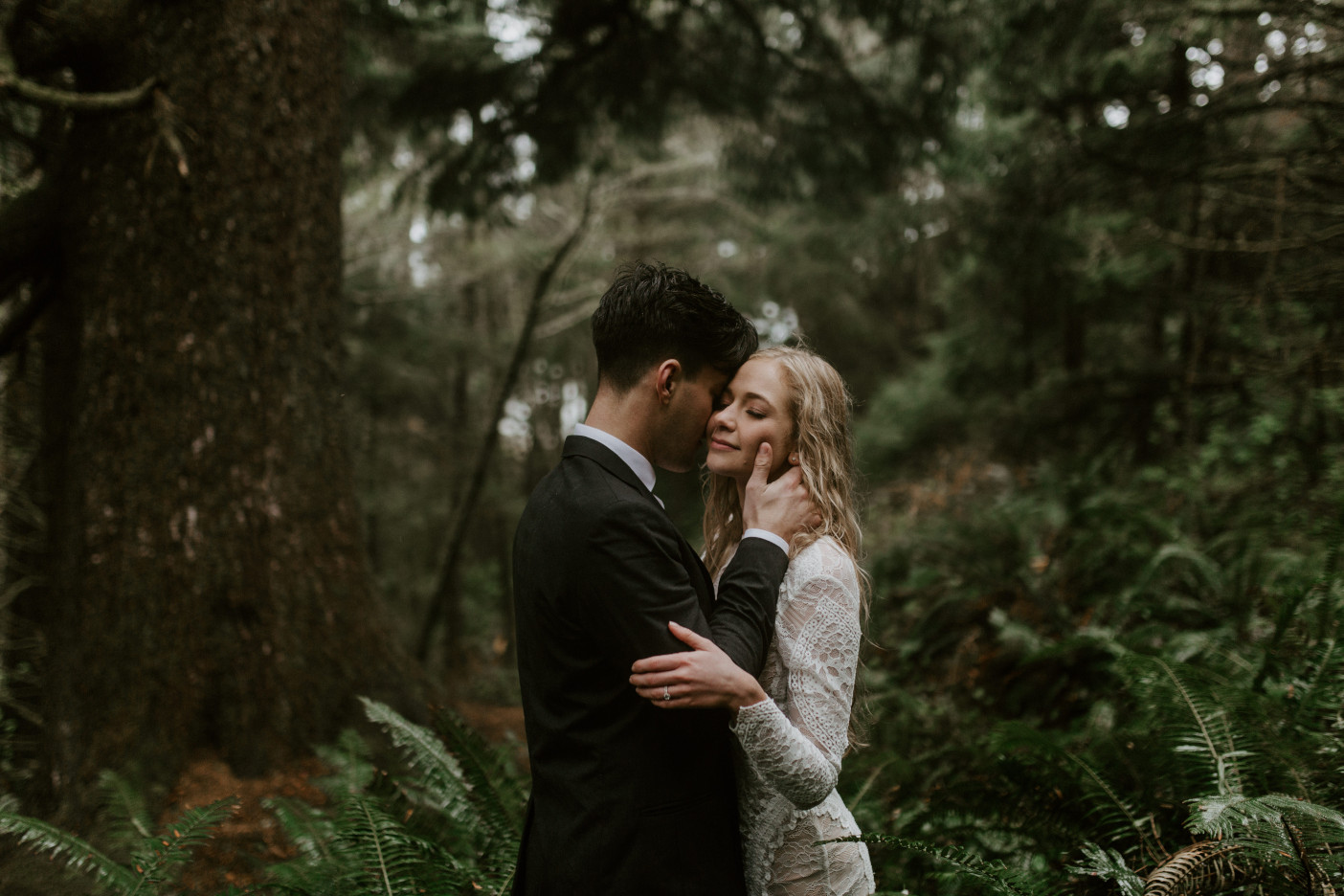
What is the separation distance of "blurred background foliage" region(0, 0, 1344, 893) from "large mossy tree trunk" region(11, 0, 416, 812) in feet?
6.72

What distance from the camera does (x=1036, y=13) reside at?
255 inches

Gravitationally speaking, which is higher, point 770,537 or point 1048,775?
point 770,537

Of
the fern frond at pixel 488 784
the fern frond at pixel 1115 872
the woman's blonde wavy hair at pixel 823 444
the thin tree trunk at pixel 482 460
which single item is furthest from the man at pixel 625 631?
the thin tree trunk at pixel 482 460

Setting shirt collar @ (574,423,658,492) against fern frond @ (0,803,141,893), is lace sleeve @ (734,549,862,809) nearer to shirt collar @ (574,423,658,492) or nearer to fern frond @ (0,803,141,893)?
shirt collar @ (574,423,658,492)

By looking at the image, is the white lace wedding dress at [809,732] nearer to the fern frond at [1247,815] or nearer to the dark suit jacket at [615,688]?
the dark suit jacket at [615,688]

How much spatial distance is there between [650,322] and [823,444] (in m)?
0.72

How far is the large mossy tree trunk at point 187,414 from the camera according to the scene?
373 cm

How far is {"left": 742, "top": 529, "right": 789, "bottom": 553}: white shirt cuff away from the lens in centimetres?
225

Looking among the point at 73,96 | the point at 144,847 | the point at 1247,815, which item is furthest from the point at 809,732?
the point at 73,96

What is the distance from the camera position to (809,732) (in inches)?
82.4

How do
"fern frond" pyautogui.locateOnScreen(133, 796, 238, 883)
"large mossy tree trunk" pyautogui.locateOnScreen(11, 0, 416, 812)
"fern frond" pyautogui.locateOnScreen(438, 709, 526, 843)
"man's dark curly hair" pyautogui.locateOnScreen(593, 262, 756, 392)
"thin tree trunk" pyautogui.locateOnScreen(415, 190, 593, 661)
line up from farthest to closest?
1. "thin tree trunk" pyautogui.locateOnScreen(415, 190, 593, 661)
2. "large mossy tree trunk" pyautogui.locateOnScreen(11, 0, 416, 812)
3. "fern frond" pyautogui.locateOnScreen(438, 709, 526, 843)
4. "fern frond" pyautogui.locateOnScreen(133, 796, 238, 883)
5. "man's dark curly hair" pyautogui.locateOnScreen(593, 262, 756, 392)

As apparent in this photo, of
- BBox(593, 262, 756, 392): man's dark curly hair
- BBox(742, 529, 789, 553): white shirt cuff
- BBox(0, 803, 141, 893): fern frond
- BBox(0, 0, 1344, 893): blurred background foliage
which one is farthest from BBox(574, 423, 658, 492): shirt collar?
BBox(0, 803, 141, 893): fern frond

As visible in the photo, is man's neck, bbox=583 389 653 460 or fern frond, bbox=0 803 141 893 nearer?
man's neck, bbox=583 389 653 460

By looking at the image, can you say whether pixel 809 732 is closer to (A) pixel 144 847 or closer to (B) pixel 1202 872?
(B) pixel 1202 872
